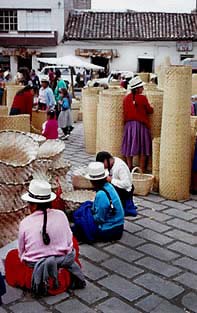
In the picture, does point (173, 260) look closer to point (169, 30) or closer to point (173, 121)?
point (173, 121)

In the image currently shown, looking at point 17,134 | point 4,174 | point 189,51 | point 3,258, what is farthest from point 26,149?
point 189,51

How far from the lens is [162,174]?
6664 mm

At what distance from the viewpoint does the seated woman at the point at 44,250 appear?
398cm

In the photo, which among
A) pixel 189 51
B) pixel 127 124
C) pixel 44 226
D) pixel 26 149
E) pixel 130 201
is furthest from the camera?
pixel 189 51

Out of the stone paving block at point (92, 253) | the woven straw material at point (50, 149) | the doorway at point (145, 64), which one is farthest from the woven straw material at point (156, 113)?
the doorway at point (145, 64)

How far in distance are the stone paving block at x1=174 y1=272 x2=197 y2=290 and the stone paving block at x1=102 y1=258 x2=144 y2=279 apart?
0.35 metres

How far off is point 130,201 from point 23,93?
4114 mm

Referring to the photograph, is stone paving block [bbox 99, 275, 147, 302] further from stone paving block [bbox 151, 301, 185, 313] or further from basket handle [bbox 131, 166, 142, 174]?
basket handle [bbox 131, 166, 142, 174]

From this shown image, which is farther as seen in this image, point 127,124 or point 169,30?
point 169,30

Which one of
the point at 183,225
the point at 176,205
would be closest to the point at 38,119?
the point at 176,205

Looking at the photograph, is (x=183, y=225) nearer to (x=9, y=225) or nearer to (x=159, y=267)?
(x=159, y=267)

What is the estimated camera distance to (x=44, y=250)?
401 cm

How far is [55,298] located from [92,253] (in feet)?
2.98

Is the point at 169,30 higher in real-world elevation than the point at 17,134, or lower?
higher
